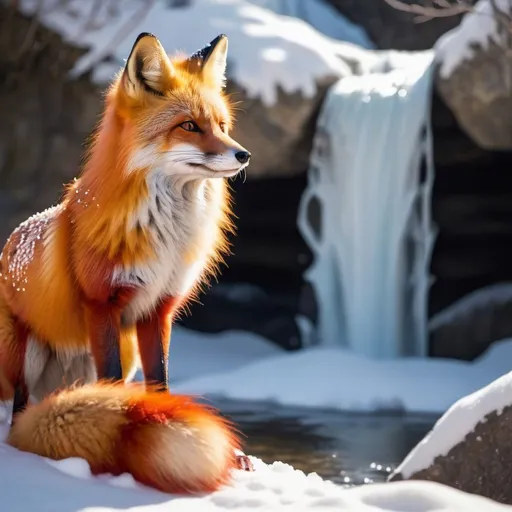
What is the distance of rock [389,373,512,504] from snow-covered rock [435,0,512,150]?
18.4 ft

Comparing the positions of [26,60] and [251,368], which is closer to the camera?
[251,368]

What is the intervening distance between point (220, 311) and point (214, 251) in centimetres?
784

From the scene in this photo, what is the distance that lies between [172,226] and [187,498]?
900 millimetres

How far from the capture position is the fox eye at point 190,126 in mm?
3055

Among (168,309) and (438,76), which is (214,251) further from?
(438,76)

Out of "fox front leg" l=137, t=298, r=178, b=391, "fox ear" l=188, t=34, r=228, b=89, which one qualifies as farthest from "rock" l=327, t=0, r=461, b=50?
"fox front leg" l=137, t=298, r=178, b=391

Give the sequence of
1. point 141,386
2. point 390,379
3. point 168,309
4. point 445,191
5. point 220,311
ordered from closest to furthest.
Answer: point 141,386 < point 168,309 < point 390,379 < point 445,191 < point 220,311

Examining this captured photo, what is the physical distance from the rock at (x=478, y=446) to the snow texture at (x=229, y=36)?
20.1ft

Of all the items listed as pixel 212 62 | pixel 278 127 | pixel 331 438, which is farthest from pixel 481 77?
pixel 212 62

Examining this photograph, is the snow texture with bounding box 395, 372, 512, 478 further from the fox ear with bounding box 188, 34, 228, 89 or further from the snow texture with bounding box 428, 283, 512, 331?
the snow texture with bounding box 428, 283, 512, 331

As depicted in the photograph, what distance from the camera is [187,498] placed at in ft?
8.53

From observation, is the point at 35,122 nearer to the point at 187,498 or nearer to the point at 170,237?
the point at 170,237

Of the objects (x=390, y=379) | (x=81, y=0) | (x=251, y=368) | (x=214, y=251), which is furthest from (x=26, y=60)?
(x=214, y=251)

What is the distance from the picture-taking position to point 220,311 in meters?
11.2
